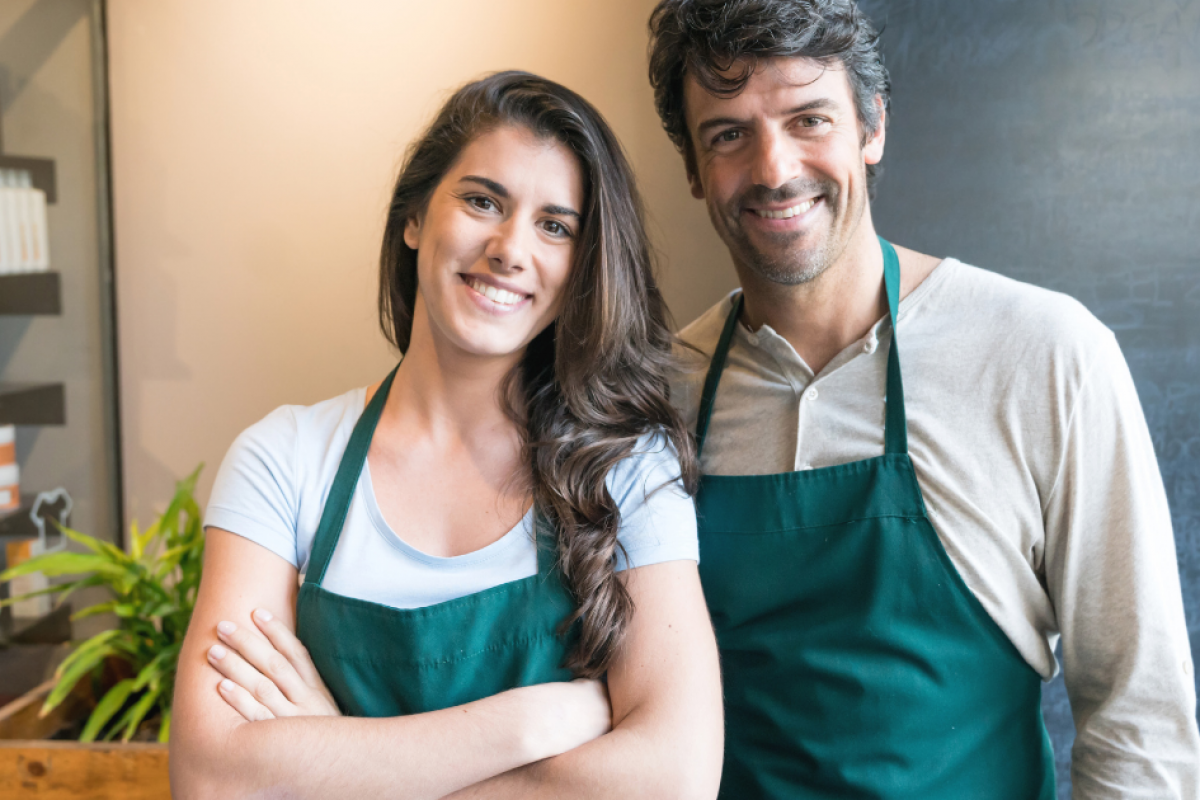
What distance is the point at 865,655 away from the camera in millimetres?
1271

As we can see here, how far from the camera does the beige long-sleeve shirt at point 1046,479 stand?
3.93ft

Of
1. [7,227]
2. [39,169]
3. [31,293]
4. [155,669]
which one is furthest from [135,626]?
[39,169]

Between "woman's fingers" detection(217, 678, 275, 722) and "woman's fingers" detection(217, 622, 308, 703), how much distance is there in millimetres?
34

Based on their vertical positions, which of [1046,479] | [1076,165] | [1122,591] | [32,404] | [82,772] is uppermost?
[1076,165]

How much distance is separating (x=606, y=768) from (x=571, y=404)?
0.59m

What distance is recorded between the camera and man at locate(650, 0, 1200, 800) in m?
1.22

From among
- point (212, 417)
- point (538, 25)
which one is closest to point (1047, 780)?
point (538, 25)

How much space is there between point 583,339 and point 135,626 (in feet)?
5.55

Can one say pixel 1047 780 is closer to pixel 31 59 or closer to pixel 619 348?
pixel 619 348

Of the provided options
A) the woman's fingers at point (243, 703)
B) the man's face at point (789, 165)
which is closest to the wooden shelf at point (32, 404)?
the woman's fingers at point (243, 703)

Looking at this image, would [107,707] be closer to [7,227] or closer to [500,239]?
[7,227]

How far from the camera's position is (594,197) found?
1384 mm

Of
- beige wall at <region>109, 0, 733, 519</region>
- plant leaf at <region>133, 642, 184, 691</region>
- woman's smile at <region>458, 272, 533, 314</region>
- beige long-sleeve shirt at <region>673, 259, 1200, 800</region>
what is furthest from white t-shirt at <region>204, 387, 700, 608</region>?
beige wall at <region>109, 0, 733, 519</region>

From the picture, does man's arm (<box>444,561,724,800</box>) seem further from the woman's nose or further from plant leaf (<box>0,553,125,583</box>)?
plant leaf (<box>0,553,125,583</box>)
